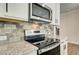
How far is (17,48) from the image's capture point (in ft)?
4.46

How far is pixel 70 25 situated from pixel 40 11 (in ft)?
1.32

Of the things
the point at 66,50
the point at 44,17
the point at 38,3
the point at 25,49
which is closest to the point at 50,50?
the point at 66,50

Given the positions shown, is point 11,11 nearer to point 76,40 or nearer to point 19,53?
point 19,53

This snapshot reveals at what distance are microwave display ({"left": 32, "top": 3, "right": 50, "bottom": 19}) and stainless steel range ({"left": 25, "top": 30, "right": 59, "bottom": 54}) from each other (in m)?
0.20

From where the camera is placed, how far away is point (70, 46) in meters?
1.43

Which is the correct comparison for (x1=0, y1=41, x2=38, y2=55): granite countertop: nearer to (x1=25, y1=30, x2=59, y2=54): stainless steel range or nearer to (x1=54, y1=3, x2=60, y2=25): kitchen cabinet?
(x1=25, y1=30, x2=59, y2=54): stainless steel range

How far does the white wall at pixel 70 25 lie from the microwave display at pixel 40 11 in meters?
0.19

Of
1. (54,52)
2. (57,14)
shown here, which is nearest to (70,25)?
(57,14)

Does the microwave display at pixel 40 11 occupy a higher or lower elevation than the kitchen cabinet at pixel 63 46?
higher

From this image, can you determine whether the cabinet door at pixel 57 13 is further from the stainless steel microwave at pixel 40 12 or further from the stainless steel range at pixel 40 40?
the stainless steel range at pixel 40 40

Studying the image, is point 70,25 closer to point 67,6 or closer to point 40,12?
point 67,6

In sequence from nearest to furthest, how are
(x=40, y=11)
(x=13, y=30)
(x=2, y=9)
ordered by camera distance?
(x=2, y=9) → (x=13, y=30) → (x=40, y=11)

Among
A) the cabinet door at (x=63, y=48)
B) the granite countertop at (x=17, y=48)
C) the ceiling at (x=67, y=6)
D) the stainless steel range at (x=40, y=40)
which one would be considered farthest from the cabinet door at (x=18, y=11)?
the cabinet door at (x=63, y=48)

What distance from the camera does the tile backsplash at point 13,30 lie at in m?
1.27
